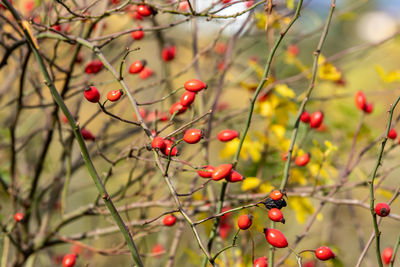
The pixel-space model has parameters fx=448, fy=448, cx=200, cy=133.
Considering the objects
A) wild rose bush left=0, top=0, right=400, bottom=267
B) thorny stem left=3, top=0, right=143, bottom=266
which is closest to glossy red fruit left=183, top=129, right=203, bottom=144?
wild rose bush left=0, top=0, right=400, bottom=267

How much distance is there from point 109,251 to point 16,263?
0.54 metres

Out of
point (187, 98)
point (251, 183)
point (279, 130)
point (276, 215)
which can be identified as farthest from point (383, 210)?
point (279, 130)

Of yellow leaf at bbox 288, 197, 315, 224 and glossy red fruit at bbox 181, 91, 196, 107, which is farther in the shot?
yellow leaf at bbox 288, 197, 315, 224

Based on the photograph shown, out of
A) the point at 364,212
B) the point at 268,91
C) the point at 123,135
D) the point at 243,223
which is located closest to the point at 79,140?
the point at 243,223

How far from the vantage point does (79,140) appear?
95cm

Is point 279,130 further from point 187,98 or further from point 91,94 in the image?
point 91,94

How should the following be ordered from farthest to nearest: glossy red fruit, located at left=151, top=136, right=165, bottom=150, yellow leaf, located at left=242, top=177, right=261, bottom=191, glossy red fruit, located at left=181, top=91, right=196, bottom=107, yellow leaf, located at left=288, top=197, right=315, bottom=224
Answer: yellow leaf, located at left=288, top=197, right=315, bottom=224 < yellow leaf, located at left=242, top=177, right=261, bottom=191 < glossy red fruit, located at left=181, top=91, right=196, bottom=107 < glossy red fruit, located at left=151, top=136, right=165, bottom=150

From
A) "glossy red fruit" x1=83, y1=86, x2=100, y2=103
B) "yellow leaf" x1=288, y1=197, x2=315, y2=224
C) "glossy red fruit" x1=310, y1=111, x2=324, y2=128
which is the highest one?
"glossy red fruit" x1=83, y1=86, x2=100, y2=103

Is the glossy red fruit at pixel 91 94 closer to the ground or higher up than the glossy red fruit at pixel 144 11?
closer to the ground

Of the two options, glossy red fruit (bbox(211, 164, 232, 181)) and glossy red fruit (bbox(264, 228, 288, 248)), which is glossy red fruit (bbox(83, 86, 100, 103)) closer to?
glossy red fruit (bbox(211, 164, 232, 181))

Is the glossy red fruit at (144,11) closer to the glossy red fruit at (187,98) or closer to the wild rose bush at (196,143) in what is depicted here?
the wild rose bush at (196,143)

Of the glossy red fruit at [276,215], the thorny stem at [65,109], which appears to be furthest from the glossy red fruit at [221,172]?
the thorny stem at [65,109]

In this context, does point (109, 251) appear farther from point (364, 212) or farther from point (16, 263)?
point (364, 212)

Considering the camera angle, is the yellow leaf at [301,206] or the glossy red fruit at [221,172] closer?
the glossy red fruit at [221,172]
